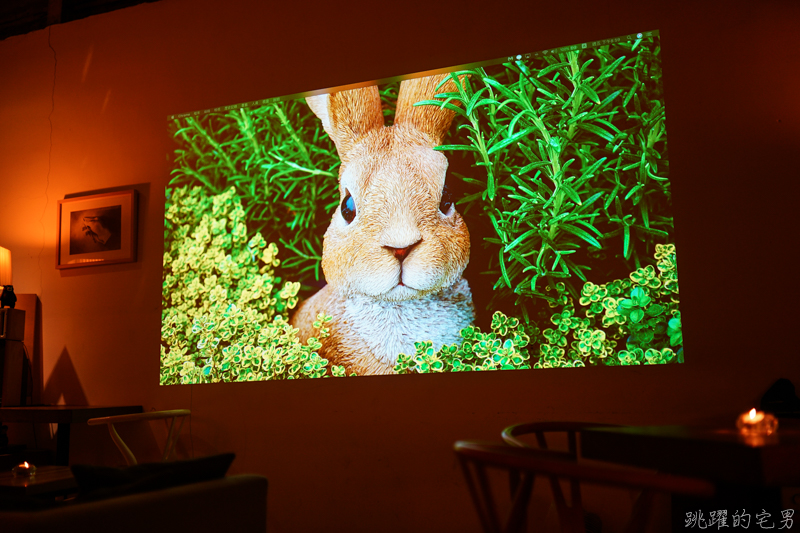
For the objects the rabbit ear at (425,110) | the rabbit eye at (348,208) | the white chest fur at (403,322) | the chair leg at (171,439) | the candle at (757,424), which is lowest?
the chair leg at (171,439)

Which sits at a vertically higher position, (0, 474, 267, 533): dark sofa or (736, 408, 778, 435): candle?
(736, 408, 778, 435): candle

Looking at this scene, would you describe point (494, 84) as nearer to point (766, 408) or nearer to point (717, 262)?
point (717, 262)

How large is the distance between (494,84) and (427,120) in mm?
397

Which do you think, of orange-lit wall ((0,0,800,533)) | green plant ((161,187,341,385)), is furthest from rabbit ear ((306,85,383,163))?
green plant ((161,187,341,385))

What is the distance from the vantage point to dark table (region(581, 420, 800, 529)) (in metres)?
1.06

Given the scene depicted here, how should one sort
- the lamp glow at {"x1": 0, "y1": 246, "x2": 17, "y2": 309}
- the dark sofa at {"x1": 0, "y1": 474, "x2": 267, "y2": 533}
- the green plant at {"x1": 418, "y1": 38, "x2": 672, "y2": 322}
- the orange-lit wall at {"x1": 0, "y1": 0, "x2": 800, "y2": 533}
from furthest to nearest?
1. the lamp glow at {"x1": 0, "y1": 246, "x2": 17, "y2": 309}
2. the green plant at {"x1": 418, "y1": 38, "x2": 672, "y2": 322}
3. the orange-lit wall at {"x1": 0, "y1": 0, "x2": 800, "y2": 533}
4. the dark sofa at {"x1": 0, "y1": 474, "x2": 267, "y2": 533}

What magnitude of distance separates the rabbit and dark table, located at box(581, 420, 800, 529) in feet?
6.04

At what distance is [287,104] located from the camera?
3.75 m

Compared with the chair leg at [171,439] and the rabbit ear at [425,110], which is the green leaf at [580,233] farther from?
the chair leg at [171,439]

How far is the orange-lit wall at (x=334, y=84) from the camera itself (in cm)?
287

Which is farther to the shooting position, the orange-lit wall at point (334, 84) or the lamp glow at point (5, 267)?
the lamp glow at point (5, 267)

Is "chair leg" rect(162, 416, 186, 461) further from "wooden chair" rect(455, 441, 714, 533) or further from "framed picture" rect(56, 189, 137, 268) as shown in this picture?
"wooden chair" rect(455, 441, 714, 533)

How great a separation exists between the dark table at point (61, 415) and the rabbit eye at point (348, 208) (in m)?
1.66

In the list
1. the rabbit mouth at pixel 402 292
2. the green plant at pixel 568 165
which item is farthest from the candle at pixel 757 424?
the rabbit mouth at pixel 402 292
